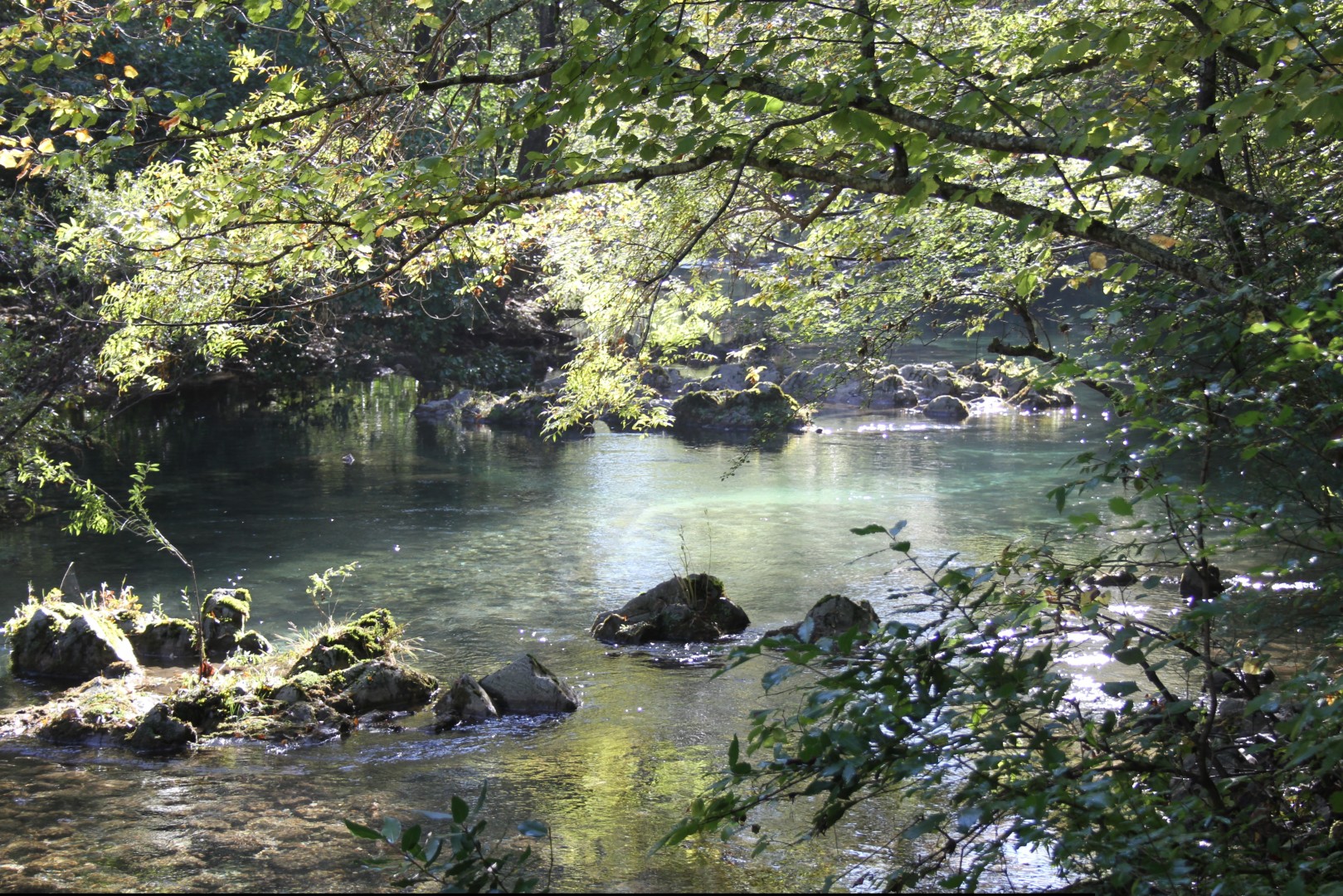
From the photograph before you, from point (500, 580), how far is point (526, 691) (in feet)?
13.6

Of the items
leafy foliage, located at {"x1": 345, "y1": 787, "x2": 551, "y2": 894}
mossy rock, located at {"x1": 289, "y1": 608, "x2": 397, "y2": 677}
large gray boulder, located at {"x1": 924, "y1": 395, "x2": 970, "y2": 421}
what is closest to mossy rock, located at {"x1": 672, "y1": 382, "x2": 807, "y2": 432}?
large gray boulder, located at {"x1": 924, "y1": 395, "x2": 970, "y2": 421}

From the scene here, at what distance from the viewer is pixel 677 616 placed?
32.2ft

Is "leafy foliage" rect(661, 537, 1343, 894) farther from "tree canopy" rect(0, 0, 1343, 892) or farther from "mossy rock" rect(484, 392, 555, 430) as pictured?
"mossy rock" rect(484, 392, 555, 430)

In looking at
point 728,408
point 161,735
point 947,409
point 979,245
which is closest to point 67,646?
point 161,735

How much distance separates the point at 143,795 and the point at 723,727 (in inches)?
148

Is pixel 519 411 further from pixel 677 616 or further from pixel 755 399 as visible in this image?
pixel 677 616

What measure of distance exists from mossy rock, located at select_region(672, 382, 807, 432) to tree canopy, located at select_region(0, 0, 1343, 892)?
50.1 ft

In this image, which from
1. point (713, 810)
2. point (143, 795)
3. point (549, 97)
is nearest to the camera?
point (713, 810)

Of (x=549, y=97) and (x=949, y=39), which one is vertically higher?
(x=949, y=39)

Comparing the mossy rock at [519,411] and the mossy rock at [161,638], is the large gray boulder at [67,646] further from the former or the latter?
the mossy rock at [519,411]

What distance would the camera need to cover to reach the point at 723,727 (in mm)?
7449

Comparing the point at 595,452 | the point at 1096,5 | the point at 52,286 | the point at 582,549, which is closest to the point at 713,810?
the point at 1096,5

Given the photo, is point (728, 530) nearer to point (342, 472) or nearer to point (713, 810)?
point (342, 472)

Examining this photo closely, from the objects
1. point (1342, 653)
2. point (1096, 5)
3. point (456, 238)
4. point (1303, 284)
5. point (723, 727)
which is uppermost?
point (1096, 5)
